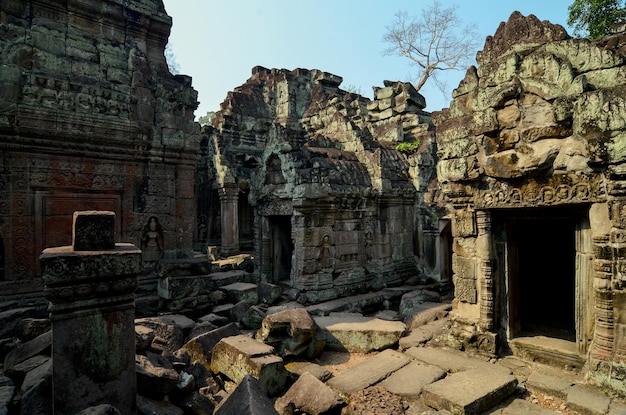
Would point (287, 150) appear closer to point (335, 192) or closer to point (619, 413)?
point (335, 192)

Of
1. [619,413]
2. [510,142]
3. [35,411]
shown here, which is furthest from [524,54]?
[35,411]

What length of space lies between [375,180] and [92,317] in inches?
321

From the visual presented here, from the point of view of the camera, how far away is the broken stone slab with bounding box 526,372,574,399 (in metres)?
3.85

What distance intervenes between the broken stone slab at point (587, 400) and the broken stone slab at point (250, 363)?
3.11 m

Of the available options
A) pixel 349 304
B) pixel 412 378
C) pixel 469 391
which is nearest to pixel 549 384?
pixel 469 391

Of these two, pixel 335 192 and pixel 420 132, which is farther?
pixel 420 132

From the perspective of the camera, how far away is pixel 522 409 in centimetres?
371

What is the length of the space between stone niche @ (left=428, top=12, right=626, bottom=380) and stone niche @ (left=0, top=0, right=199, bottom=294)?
515cm

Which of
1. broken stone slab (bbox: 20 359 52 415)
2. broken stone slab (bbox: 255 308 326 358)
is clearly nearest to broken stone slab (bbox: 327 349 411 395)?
broken stone slab (bbox: 255 308 326 358)

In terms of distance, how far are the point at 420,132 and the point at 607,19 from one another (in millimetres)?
6326

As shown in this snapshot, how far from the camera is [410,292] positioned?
8.95 meters

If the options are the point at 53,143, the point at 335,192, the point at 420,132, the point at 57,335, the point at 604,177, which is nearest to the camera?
the point at 57,335

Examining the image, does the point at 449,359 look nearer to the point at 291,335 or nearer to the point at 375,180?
the point at 291,335

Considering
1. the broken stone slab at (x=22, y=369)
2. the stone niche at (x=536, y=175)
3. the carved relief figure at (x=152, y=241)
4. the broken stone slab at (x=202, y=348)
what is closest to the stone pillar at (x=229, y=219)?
the carved relief figure at (x=152, y=241)
